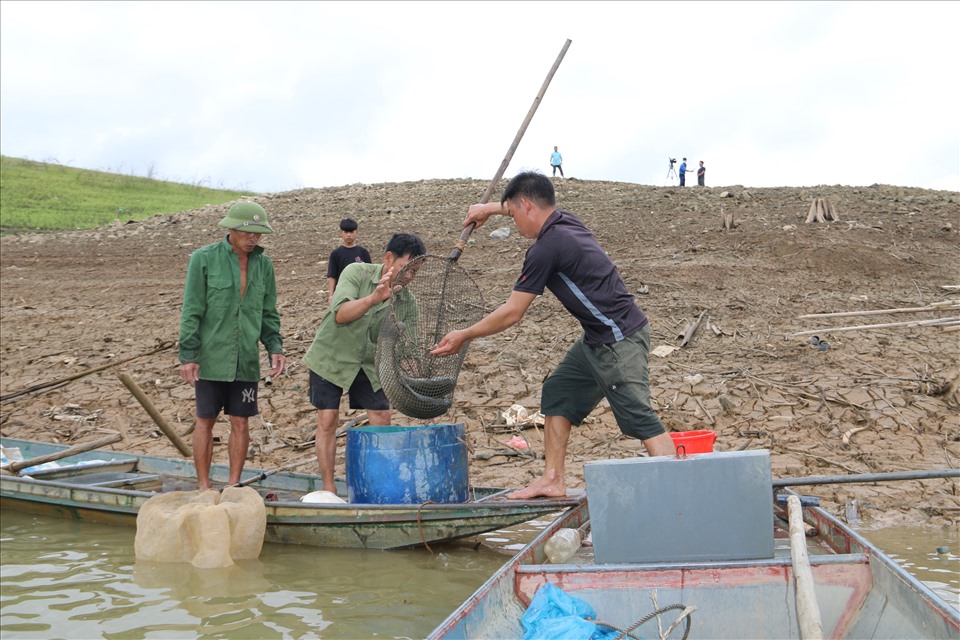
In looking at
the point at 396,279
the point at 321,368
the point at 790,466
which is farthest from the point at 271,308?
the point at 790,466

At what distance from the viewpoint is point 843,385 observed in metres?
7.91

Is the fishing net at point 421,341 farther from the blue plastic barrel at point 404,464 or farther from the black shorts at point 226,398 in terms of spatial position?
the black shorts at point 226,398

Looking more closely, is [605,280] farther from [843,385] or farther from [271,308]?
[843,385]

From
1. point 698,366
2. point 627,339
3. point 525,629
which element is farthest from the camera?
point 698,366

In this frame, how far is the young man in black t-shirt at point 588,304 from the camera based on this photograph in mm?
4672

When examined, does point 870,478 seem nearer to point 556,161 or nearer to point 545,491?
point 545,491

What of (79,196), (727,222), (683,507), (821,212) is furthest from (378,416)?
(79,196)

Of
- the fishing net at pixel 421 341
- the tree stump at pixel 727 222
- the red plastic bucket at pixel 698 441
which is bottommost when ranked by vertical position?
the red plastic bucket at pixel 698 441

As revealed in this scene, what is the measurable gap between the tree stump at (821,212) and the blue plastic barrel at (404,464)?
1059cm

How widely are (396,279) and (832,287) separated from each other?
24.5 ft

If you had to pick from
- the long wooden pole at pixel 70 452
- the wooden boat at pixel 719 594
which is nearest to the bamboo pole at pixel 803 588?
the wooden boat at pixel 719 594

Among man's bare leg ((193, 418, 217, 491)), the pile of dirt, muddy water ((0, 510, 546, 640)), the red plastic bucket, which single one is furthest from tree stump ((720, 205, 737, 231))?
man's bare leg ((193, 418, 217, 491))

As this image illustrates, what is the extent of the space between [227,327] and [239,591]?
178 cm

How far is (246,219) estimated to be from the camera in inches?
227
